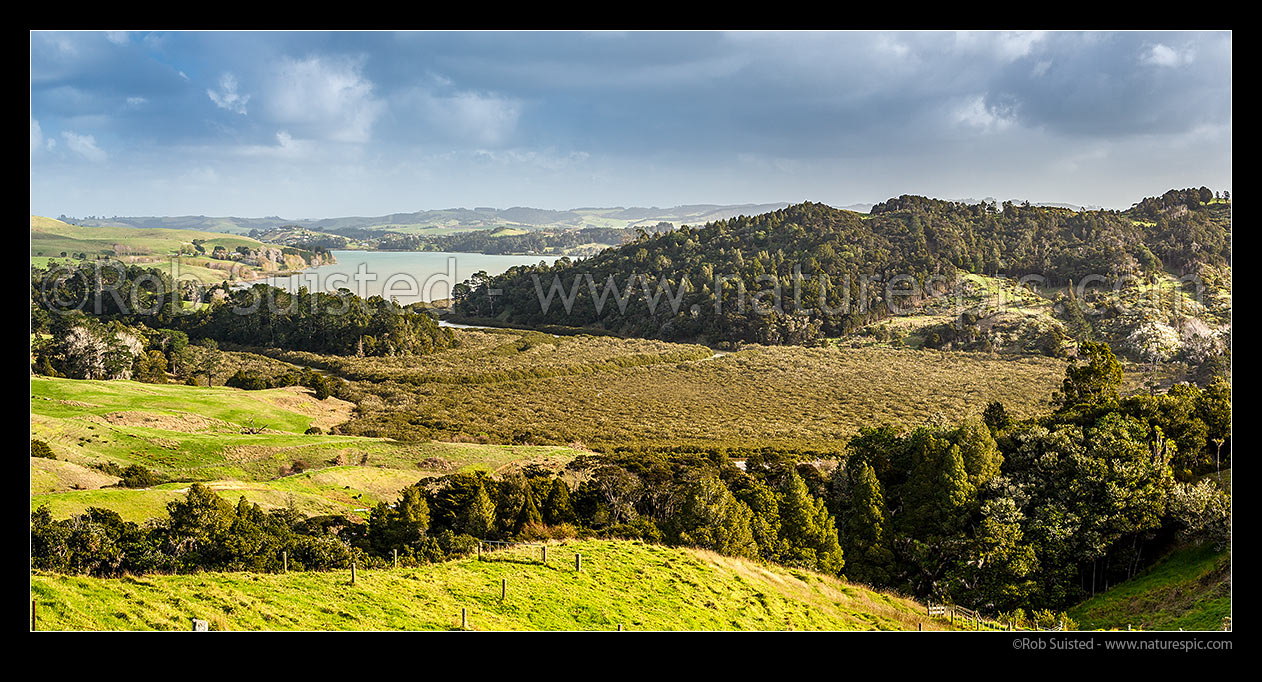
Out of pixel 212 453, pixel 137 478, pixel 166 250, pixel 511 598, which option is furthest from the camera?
pixel 166 250

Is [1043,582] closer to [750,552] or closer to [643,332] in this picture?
[750,552]

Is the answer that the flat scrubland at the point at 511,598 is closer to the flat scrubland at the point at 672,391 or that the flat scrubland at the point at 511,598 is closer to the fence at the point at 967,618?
the fence at the point at 967,618

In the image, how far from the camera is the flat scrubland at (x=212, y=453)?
1864 cm

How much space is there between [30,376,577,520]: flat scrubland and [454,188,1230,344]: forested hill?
4572 centimetres

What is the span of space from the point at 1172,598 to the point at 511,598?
1188 cm

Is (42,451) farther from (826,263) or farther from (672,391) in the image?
(826,263)

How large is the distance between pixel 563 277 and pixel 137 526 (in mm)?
78626

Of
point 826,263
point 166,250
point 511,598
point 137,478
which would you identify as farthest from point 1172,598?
point 166,250

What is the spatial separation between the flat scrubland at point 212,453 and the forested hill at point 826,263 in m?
45.7

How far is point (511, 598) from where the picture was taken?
11289 millimetres

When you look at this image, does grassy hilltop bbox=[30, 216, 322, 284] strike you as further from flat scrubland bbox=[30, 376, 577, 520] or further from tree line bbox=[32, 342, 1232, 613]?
tree line bbox=[32, 342, 1232, 613]

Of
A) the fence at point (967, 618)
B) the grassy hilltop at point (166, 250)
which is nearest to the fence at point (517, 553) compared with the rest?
the fence at point (967, 618)
